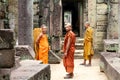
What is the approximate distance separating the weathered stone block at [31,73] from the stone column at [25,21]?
→ 12.1 feet

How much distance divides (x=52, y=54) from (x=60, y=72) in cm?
236

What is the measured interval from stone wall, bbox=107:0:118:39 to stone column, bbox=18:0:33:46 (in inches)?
234

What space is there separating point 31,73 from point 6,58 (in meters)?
0.61

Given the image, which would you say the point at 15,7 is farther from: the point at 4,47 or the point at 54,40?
the point at 4,47

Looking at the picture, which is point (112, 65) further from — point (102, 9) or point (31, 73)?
point (102, 9)

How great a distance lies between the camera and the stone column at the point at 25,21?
10820 millimetres

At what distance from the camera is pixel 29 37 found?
36.0 feet

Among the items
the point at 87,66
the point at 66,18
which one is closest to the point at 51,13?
the point at 87,66

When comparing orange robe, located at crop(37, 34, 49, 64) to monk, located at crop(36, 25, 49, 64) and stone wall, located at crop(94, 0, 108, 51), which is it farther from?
stone wall, located at crop(94, 0, 108, 51)

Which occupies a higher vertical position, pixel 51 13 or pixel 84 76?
pixel 51 13

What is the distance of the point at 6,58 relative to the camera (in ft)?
19.3

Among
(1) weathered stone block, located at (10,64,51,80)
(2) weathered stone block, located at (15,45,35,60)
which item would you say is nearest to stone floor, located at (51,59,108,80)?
(2) weathered stone block, located at (15,45,35,60)

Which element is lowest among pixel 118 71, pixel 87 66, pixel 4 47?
pixel 87 66

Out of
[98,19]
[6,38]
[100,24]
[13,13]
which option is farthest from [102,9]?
[6,38]
